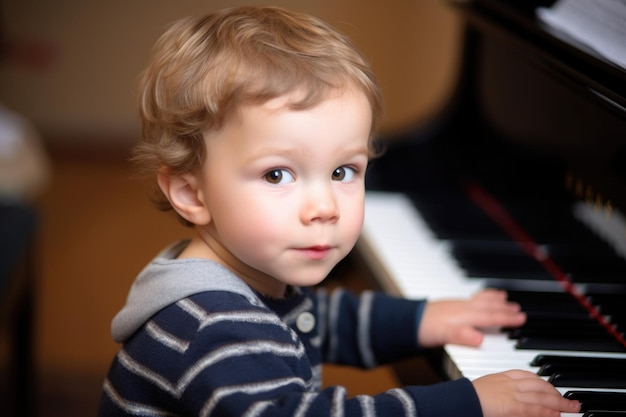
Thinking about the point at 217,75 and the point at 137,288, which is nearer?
the point at 217,75

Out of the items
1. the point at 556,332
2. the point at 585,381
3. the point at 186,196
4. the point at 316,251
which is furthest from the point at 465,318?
the point at 186,196

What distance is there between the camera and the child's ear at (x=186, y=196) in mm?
1236

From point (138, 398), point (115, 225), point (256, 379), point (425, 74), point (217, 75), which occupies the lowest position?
point (115, 225)

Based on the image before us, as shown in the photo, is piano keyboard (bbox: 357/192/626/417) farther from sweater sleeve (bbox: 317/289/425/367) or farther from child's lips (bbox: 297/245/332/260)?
child's lips (bbox: 297/245/332/260)

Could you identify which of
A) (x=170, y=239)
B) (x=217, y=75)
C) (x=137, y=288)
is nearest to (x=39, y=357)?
(x=170, y=239)

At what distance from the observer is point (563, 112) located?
5.48 feet

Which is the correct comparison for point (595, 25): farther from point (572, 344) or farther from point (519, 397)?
point (519, 397)

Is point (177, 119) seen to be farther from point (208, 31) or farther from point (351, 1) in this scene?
point (351, 1)

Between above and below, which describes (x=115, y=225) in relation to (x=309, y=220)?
below

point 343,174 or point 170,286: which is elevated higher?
point 343,174

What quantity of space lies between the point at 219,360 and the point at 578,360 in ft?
1.71

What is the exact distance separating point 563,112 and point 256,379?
88 cm

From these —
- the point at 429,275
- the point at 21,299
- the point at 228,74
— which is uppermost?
the point at 228,74

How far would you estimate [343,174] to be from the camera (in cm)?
119
